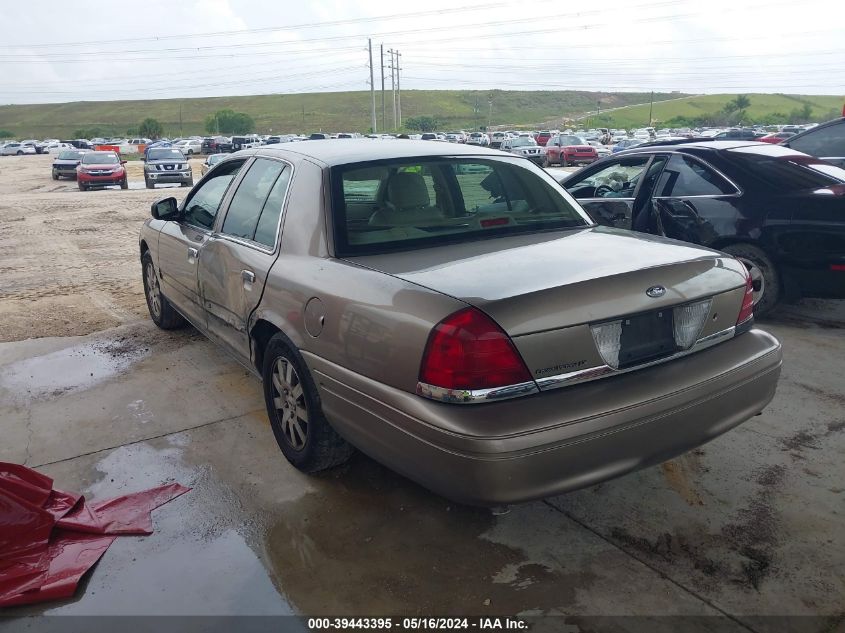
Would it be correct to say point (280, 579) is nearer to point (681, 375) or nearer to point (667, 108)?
point (681, 375)

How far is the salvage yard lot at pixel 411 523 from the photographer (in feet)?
8.70

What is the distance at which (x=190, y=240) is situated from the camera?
4750 millimetres

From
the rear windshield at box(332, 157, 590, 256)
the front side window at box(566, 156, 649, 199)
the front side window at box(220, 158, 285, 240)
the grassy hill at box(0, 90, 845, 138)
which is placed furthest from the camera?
the grassy hill at box(0, 90, 845, 138)

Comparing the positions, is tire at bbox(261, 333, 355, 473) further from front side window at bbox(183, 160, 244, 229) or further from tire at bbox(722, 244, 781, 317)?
tire at bbox(722, 244, 781, 317)

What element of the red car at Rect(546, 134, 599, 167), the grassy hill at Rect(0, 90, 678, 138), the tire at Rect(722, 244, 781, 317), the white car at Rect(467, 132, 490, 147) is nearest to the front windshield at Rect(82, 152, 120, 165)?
the white car at Rect(467, 132, 490, 147)

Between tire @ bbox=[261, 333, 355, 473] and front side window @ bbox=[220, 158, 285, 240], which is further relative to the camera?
front side window @ bbox=[220, 158, 285, 240]

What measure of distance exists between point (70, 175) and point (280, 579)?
32.1m

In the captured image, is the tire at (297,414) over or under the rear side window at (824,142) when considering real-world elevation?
under

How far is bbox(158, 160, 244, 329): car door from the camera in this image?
15.1ft

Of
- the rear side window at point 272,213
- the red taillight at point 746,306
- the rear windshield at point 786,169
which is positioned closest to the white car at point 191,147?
the rear windshield at point 786,169

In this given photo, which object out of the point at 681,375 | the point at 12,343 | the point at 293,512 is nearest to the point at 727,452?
the point at 681,375

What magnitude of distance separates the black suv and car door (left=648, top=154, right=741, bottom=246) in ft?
11.4

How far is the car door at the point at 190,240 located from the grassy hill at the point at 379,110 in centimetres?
11354

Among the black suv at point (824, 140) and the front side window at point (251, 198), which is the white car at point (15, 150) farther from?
the front side window at point (251, 198)
